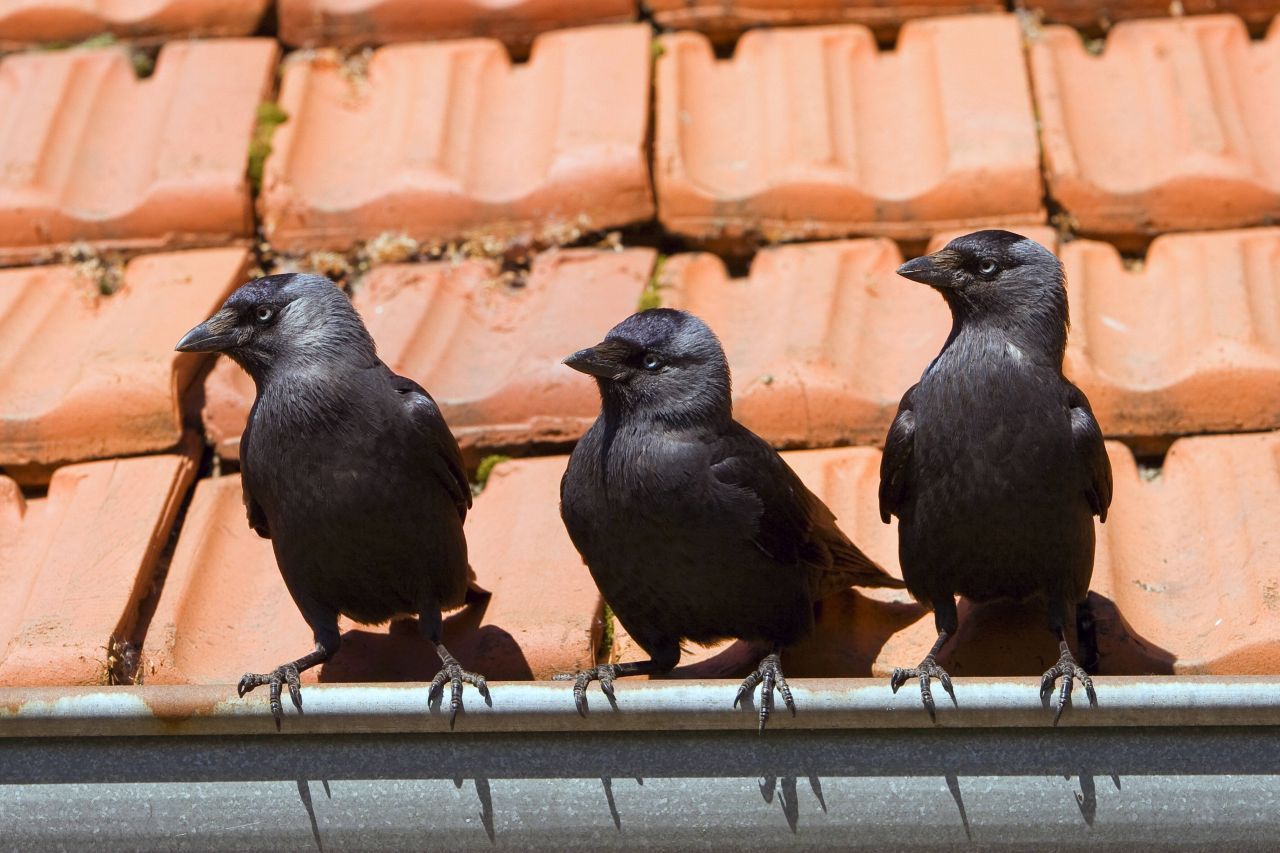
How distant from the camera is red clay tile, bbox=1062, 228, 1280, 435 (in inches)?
160

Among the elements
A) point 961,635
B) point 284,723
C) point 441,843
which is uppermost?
point 284,723

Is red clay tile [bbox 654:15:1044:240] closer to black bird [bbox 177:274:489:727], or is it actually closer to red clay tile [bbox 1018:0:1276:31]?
red clay tile [bbox 1018:0:1276:31]

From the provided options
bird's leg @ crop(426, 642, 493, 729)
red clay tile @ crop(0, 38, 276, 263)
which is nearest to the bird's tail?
bird's leg @ crop(426, 642, 493, 729)

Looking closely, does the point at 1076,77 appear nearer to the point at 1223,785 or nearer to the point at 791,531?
the point at 791,531

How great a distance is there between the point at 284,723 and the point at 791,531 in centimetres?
125

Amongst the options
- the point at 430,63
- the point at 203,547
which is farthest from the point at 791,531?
the point at 430,63

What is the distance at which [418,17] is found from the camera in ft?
17.8

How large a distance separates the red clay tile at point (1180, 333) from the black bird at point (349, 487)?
1668 mm

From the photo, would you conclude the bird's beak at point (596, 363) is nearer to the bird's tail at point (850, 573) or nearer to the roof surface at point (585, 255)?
the roof surface at point (585, 255)

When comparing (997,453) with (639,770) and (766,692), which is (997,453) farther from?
(639,770)

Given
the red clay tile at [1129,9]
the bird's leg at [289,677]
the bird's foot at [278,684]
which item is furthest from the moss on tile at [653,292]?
the red clay tile at [1129,9]

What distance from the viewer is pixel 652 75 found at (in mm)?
5215

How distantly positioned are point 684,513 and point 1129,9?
2.84m

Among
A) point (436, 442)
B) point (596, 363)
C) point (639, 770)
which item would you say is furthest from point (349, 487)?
point (639, 770)
